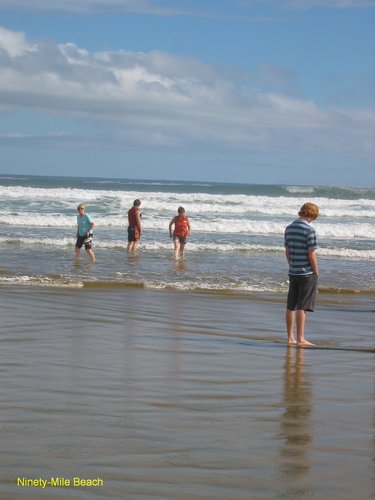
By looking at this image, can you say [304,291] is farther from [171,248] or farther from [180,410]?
[171,248]

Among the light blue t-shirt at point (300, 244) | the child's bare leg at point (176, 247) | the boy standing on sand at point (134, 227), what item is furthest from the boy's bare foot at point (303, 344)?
the boy standing on sand at point (134, 227)

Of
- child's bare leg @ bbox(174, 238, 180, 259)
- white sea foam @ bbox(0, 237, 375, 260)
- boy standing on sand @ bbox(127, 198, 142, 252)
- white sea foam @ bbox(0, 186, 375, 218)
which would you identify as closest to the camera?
child's bare leg @ bbox(174, 238, 180, 259)

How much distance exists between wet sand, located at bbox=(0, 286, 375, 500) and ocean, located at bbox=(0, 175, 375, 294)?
5010 millimetres

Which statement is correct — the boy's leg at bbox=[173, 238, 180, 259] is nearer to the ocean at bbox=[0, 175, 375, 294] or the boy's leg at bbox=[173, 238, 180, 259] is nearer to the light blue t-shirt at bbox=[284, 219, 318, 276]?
the ocean at bbox=[0, 175, 375, 294]

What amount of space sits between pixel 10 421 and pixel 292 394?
224cm

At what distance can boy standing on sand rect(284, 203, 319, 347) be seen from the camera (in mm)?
8688

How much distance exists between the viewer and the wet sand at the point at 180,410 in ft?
Result: 13.5

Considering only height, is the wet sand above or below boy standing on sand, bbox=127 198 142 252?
below

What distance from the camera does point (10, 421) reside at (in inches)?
196

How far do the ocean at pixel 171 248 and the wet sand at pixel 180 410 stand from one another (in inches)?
197

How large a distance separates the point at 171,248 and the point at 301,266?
13371 millimetres

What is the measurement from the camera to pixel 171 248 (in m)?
22.1

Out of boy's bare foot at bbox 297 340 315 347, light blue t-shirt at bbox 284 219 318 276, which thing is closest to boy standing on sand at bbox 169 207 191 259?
light blue t-shirt at bbox 284 219 318 276

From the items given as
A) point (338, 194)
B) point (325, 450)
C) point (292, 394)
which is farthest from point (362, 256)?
point (338, 194)
